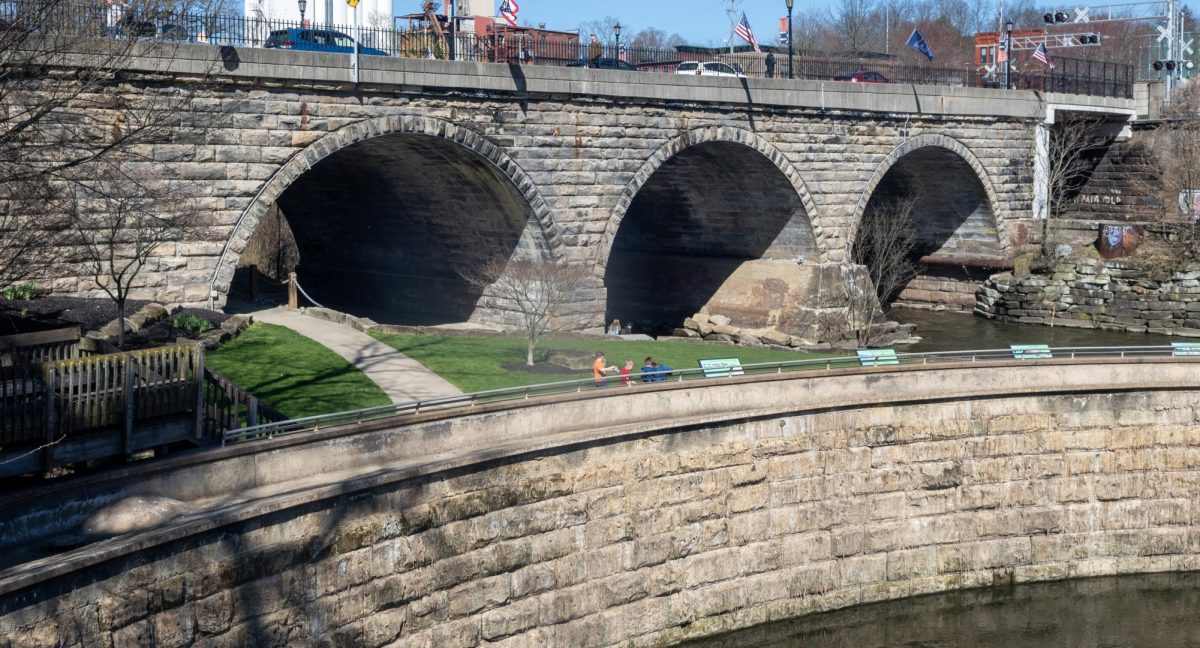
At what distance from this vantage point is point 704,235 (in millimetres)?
44812

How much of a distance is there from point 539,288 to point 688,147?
6.30 m

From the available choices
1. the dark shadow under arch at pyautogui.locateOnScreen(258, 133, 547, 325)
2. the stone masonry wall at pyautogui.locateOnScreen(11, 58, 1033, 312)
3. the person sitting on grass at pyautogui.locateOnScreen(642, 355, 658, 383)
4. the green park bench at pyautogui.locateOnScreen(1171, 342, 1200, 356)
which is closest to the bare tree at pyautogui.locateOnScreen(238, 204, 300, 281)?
the dark shadow under arch at pyautogui.locateOnScreen(258, 133, 547, 325)

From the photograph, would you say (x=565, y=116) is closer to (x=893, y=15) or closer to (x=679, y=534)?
(x=679, y=534)

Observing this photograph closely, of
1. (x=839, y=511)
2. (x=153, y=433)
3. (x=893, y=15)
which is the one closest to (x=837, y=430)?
(x=839, y=511)

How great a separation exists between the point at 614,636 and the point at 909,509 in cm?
667

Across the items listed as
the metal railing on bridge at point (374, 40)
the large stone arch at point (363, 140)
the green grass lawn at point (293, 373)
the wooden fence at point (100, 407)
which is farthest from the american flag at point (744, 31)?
the wooden fence at point (100, 407)

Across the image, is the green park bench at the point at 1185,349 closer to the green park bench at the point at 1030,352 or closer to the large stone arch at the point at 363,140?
the green park bench at the point at 1030,352

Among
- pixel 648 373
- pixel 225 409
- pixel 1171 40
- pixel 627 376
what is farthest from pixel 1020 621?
pixel 1171 40

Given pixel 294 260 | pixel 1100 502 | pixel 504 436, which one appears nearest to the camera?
pixel 504 436

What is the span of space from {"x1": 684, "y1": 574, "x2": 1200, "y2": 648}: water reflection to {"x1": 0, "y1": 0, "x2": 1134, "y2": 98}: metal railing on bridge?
13.7 meters

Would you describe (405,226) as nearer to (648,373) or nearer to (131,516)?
(648,373)

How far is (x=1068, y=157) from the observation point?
172 feet

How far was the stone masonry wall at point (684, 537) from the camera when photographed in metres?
15.9

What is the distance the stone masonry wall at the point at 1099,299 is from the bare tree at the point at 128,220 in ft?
98.0
